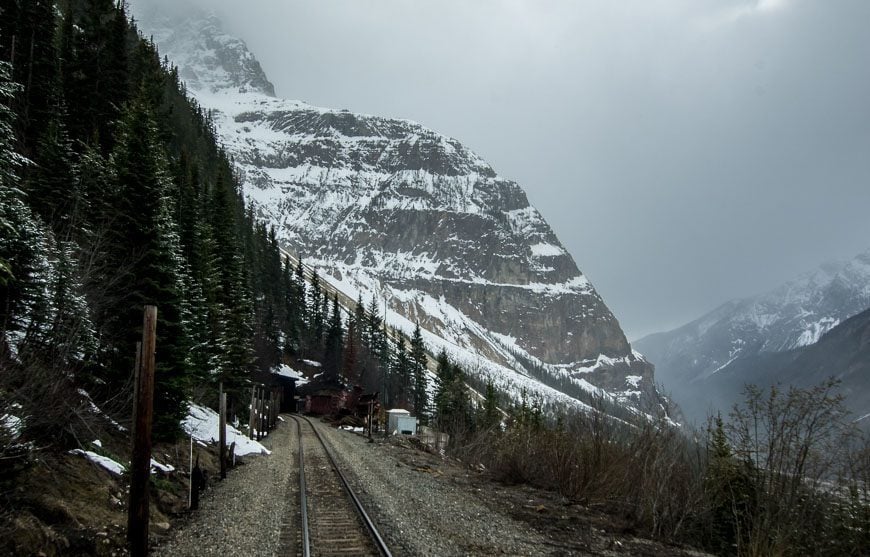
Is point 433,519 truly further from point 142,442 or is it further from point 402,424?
point 402,424

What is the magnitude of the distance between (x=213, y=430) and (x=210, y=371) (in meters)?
3.84

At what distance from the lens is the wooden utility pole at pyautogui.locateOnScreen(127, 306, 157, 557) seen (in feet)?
25.6

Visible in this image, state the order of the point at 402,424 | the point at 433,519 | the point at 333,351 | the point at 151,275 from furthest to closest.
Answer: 1. the point at 333,351
2. the point at 402,424
3. the point at 151,275
4. the point at 433,519

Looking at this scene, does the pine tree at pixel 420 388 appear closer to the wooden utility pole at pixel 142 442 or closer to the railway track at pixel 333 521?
the railway track at pixel 333 521

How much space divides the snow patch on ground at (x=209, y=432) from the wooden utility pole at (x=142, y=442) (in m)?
12.0

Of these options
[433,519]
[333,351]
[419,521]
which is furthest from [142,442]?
[333,351]

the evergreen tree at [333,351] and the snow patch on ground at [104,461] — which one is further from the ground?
the evergreen tree at [333,351]

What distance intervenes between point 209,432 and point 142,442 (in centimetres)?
1563

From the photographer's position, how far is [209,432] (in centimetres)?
2206

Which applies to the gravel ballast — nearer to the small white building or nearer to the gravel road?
the gravel road

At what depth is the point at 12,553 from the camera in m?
6.11

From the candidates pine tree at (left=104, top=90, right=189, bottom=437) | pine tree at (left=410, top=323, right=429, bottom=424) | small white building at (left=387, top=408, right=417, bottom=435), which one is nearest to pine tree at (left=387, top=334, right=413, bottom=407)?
pine tree at (left=410, top=323, right=429, bottom=424)

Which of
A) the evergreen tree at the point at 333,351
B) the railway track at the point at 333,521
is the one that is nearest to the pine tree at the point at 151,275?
the railway track at the point at 333,521

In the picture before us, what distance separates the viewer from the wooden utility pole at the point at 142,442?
7789 millimetres
